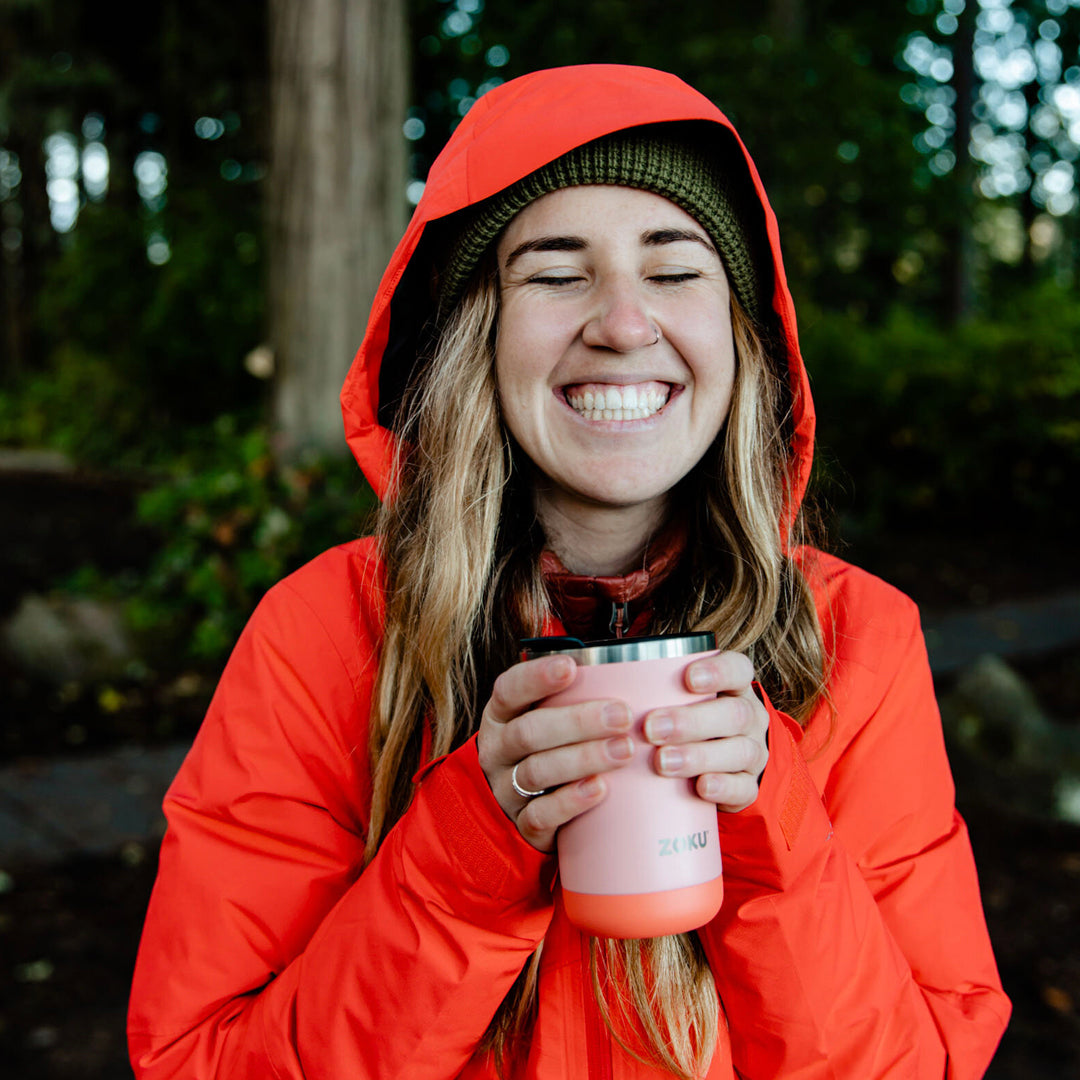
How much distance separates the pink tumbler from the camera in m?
1.17

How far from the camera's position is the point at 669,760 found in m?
1.16

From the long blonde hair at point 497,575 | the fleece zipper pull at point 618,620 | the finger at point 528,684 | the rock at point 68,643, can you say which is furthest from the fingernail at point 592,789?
the rock at point 68,643

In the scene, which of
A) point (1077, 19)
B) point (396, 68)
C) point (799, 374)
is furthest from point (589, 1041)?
point (1077, 19)

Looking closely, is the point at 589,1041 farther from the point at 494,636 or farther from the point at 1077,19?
the point at 1077,19

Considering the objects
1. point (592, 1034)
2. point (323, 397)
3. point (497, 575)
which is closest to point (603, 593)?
point (497, 575)

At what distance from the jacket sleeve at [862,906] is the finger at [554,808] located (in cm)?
24

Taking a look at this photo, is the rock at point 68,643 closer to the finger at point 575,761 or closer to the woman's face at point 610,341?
the woman's face at point 610,341

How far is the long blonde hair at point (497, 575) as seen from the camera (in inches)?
65.6

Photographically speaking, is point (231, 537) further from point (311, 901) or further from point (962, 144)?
point (962, 144)

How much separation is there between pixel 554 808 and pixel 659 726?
0.56ft

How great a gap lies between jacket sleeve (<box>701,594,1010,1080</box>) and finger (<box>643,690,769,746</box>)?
0.50 ft

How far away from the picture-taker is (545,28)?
9320 mm

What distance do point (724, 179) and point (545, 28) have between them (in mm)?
8586


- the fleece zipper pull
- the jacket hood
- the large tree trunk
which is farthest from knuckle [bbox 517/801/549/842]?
the large tree trunk
